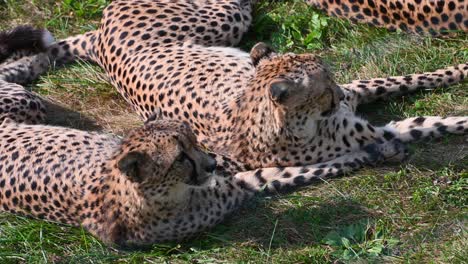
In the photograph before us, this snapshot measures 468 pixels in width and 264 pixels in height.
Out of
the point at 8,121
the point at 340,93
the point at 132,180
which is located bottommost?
the point at 8,121

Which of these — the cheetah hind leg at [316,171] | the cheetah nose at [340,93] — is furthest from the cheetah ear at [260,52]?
the cheetah hind leg at [316,171]

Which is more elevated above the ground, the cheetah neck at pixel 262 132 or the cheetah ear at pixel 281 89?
the cheetah ear at pixel 281 89

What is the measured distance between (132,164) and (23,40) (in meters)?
3.02

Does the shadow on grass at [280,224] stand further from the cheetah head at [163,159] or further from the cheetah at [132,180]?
the cheetah head at [163,159]

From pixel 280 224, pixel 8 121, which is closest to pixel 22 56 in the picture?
pixel 8 121

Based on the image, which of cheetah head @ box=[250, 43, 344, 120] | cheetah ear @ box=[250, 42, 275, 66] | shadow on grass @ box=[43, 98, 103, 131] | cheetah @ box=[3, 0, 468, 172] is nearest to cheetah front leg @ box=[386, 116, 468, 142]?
cheetah @ box=[3, 0, 468, 172]

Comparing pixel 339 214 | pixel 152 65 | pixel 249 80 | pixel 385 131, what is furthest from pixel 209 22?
pixel 339 214

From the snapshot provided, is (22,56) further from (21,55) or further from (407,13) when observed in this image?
(407,13)

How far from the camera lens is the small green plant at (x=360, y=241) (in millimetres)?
5922

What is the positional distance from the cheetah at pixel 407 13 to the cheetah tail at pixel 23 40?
2185 millimetres

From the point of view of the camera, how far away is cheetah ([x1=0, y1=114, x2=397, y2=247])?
6043mm

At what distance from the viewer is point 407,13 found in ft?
27.2

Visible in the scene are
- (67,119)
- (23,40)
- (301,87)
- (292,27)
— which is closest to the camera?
(301,87)

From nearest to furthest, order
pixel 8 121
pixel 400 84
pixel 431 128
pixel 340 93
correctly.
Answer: pixel 340 93 < pixel 431 128 < pixel 400 84 < pixel 8 121
